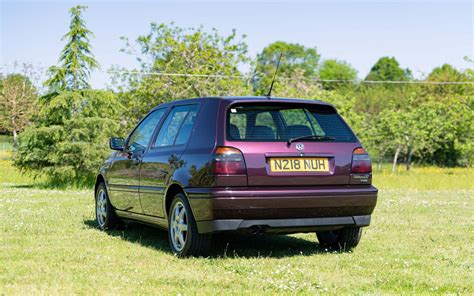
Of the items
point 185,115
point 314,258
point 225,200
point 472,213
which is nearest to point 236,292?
point 225,200

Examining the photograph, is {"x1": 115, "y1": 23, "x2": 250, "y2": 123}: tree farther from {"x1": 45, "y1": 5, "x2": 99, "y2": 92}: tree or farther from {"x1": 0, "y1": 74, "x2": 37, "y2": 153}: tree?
{"x1": 0, "y1": 74, "x2": 37, "y2": 153}: tree

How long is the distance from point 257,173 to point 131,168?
7.95 ft

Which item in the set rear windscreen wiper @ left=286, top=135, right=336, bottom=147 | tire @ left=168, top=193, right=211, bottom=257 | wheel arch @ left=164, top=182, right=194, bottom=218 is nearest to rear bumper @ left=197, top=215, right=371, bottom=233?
tire @ left=168, top=193, right=211, bottom=257

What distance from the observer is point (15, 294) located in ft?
16.9

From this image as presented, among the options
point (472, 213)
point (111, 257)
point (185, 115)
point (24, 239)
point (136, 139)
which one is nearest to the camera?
point (111, 257)

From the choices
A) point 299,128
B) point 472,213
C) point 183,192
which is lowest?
point 472,213

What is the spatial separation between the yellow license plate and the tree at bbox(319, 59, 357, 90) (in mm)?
88100

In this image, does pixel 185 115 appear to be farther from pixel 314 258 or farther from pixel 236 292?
pixel 236 292

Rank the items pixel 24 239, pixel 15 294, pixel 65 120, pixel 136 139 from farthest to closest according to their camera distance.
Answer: pixel 65 120, pixel 136 139, pixel 24 239, pixel 15 294

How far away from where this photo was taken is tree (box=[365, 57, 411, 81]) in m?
101

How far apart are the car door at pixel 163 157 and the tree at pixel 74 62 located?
1405 cm

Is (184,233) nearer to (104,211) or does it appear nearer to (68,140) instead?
(104,211)

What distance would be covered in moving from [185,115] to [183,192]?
975 millimetres

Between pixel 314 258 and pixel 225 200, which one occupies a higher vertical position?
pixel 225 200
